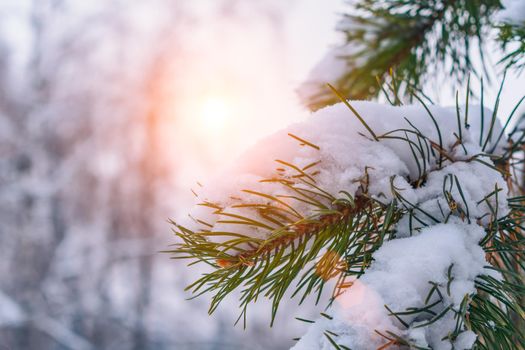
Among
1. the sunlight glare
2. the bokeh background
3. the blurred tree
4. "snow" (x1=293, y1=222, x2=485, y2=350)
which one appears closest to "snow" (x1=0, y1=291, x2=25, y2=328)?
the bokeh background

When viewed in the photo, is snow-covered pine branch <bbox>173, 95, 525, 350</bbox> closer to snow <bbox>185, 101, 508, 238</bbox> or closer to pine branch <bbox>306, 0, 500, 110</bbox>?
snow <bbox>185, 101, 508, 238</bbox>

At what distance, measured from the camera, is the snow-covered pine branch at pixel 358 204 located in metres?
0.34

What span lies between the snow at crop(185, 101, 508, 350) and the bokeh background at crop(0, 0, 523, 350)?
20.2ft

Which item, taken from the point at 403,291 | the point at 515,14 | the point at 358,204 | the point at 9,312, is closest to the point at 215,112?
the point at 9,312

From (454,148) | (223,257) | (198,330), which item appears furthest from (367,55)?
(198,330)

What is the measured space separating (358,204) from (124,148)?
7.35 meters

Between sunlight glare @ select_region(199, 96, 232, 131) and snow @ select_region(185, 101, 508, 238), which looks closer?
snow @ select_region(185, 101, 508, 238)

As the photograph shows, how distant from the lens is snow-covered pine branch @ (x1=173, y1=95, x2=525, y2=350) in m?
0.34

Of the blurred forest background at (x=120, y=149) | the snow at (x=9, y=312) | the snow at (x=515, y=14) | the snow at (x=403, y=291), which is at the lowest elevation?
the snow at (x=403, y=291)

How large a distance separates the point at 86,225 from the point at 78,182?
74 centimetres

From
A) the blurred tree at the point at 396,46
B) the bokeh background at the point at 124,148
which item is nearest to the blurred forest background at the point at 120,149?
the bokeh background at the point at 124,148

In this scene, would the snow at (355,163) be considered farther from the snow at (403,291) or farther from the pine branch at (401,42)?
the pine branch at (401,42)

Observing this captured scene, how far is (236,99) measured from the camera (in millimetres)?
7316

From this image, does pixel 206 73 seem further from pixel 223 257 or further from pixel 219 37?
pixel 223 257
